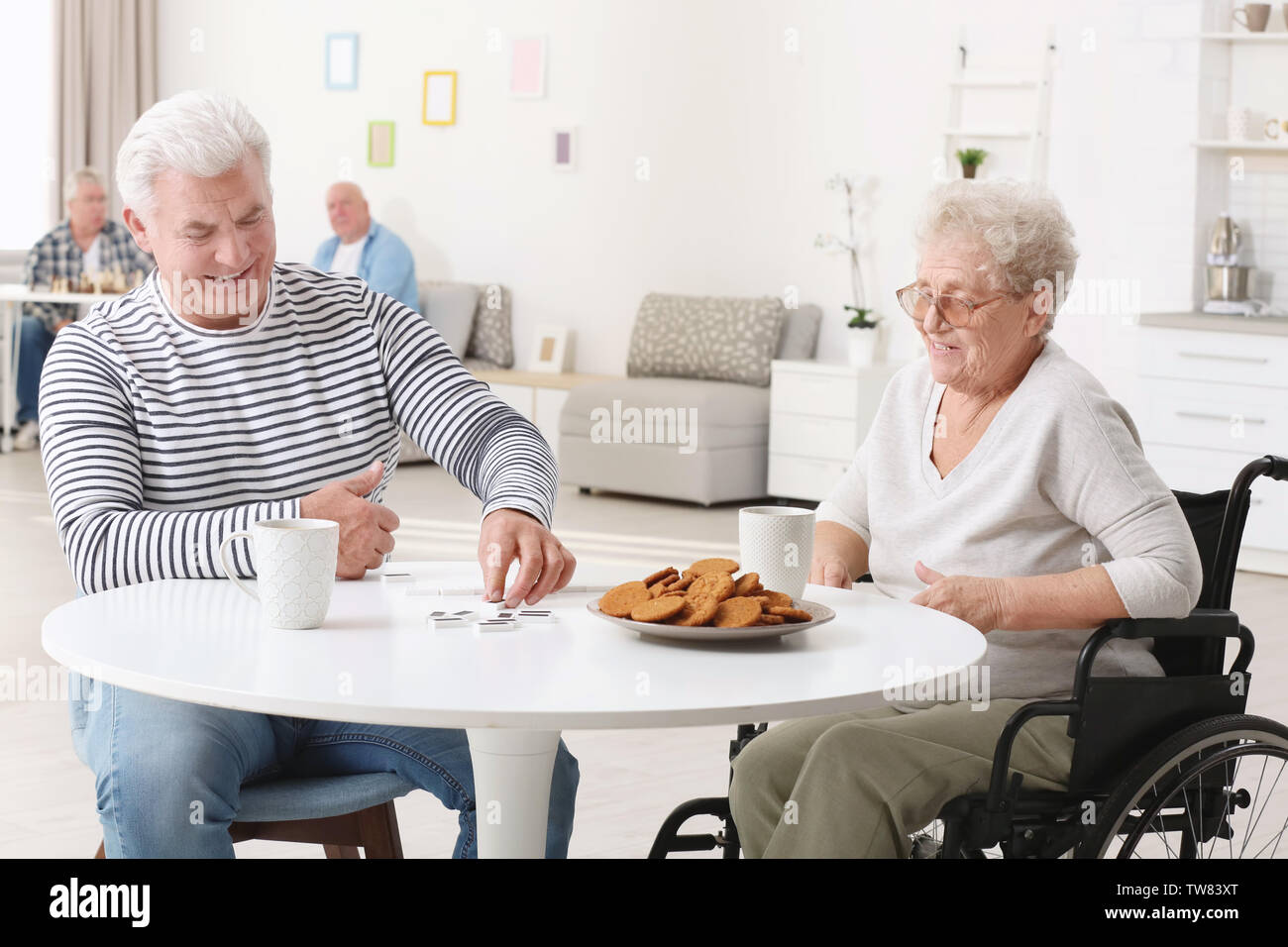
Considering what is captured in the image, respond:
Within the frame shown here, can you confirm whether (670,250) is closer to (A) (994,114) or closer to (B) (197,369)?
(A) (994,114)

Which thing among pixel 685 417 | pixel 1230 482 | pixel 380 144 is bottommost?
pixel 1230 482

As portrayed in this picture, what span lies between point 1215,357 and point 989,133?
1365mm

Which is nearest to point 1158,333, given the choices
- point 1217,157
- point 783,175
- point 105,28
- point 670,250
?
point 1217,157

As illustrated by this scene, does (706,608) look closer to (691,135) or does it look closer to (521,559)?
(521,559)

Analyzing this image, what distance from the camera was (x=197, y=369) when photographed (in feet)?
6.28

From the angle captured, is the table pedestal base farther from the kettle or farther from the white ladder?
the white ladder

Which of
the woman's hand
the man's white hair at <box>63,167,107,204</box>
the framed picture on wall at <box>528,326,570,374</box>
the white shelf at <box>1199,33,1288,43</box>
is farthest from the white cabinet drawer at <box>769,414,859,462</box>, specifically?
the woman's hand

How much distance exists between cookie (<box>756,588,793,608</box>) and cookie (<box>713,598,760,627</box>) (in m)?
0.03

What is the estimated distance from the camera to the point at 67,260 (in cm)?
795

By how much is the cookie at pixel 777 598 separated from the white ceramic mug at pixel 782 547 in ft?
0.37

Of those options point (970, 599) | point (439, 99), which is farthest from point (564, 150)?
point (970, 599)

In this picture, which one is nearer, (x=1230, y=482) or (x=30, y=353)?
(x=1230, y=482)
